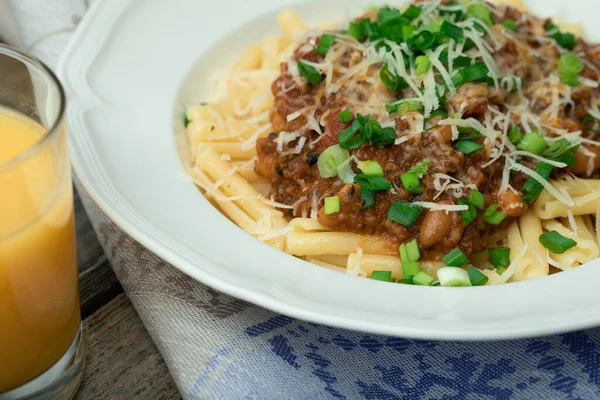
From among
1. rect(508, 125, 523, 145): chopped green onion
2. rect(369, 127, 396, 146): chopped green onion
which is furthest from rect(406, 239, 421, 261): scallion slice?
rect(508, 125, 523, 145): chopped green onion

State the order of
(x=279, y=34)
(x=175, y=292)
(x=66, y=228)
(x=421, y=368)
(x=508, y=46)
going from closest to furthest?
(x=66, y=228)
(x=421, y=368)
(x=175, y=292)
(x=508, y=46)
(x=279, y=34)

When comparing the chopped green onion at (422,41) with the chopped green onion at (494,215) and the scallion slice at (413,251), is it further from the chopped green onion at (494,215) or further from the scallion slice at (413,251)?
the scallion slice at (413,251)

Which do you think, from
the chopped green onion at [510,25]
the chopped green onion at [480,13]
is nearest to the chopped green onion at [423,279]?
the chopped green onion at [480,13]

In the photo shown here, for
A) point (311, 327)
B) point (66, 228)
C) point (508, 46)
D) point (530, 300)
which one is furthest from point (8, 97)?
point (508, 46)

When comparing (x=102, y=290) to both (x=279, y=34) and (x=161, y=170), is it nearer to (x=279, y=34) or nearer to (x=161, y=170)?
(x=161, y=170)

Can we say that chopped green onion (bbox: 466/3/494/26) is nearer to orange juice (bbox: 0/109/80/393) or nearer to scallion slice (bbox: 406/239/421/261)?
scallion slice (bbox: 406/239/421/261)

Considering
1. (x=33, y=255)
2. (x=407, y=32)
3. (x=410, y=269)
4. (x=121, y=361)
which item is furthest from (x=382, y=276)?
(x=33, y=255)

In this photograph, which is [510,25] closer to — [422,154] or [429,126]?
[429,126]
